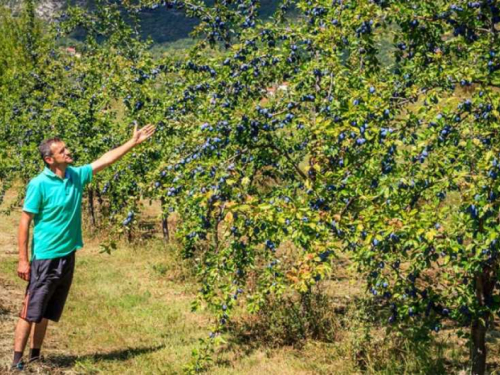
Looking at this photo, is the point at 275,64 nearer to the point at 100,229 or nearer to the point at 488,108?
the point at 488,108

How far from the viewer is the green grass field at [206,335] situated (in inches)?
210

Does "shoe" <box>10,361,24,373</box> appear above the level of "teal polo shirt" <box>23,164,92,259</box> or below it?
below

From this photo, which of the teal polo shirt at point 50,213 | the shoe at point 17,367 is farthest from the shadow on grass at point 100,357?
the teal polo shirt at point 50,213

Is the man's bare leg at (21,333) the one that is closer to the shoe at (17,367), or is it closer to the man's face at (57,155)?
the shoe at (17,367)

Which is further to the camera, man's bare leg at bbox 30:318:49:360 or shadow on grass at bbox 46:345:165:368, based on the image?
shadow on grass at bbox 46:345:165:368

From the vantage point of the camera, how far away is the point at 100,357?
17.8 feet

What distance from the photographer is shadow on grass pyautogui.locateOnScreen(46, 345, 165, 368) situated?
200 inches

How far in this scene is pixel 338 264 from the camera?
1023 centimetres

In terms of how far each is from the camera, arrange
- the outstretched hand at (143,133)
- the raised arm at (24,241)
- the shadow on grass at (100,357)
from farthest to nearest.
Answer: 1. the shadow on grass at (100,357)
2. the outstretched hand at (143,133)
3. the raised arm at (24,241)

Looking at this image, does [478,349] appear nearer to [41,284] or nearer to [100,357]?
[100,357]

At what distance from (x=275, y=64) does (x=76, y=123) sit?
6.53 metres

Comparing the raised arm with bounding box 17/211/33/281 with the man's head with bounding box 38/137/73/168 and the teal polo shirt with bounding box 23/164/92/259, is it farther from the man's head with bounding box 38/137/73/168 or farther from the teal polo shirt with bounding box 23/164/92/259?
the man's head with bounding box 38/137/73/168

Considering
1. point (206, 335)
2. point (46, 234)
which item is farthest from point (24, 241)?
point (206, 335)

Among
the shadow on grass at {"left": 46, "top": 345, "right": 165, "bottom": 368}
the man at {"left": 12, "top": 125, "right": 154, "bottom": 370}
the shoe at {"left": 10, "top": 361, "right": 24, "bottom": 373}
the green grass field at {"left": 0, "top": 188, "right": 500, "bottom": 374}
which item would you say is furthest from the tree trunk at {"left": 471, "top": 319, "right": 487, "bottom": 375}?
the shoe at {"left": 10, "top": 361, "right": 24, "bottom": 373}
